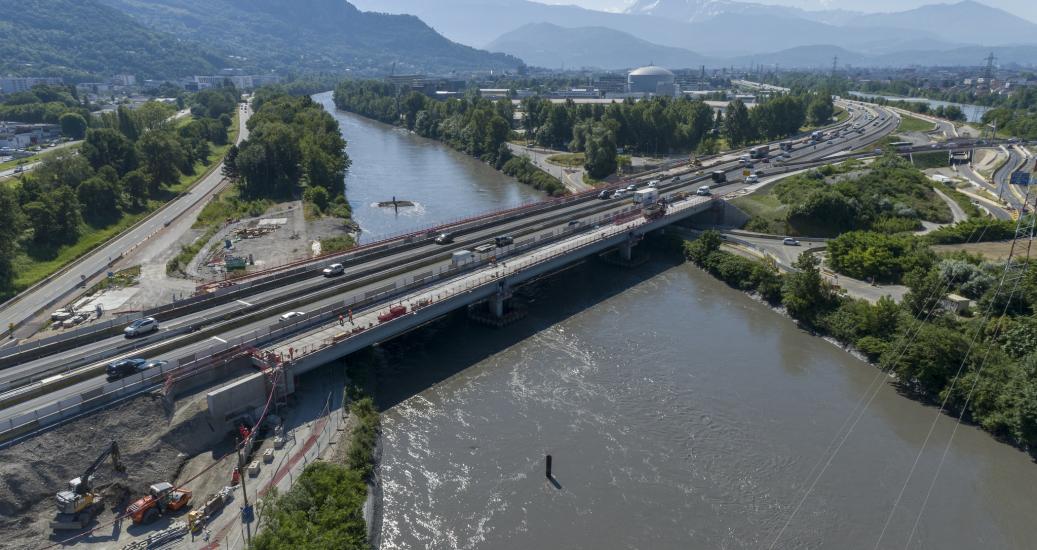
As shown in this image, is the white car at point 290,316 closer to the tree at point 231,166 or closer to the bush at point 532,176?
the tree at point 231,166

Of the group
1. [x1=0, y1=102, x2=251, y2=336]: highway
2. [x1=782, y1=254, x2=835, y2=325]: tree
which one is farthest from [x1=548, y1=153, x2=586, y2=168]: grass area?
[x1=782, y1=254, x2=835, y2=325]: tree

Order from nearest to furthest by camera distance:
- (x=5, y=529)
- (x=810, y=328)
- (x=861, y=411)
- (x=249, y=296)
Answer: (x=5, y=529)
(x=861, y=411)
(x=249, y=296)
(x=810, y=328)

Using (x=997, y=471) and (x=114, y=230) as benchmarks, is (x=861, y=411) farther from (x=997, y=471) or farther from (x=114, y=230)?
(x=114, y=230)

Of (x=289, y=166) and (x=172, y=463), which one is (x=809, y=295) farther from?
(x=289, y=166)

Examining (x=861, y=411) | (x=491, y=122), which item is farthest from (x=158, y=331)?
(x=491, y=122)

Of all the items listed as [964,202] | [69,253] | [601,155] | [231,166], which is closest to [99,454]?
[69,253]

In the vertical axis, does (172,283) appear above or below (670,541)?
above

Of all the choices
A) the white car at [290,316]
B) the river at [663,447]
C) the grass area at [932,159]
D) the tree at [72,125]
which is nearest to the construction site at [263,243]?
the white car at [290,316]
